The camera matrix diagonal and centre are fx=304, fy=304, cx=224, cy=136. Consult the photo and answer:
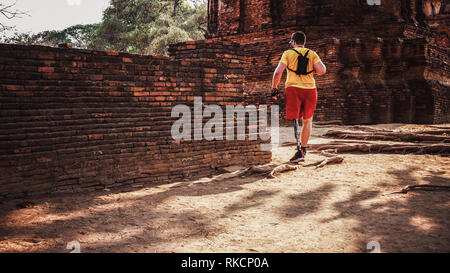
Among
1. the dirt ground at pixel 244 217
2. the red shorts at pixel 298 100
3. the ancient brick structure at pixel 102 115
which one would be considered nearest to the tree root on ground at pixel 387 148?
the red shorts at pixel 298 100

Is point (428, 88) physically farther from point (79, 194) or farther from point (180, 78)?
point (79, 194)

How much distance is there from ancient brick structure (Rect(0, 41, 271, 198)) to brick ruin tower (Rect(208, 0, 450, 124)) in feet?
22.2

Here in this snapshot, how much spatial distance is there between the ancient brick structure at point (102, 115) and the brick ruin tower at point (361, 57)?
266 inches

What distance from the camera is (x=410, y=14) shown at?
1208 centimetres

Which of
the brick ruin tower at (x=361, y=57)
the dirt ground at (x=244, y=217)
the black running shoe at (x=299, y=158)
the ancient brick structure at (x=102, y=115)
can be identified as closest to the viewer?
the dirt ground at (x=244, y=217)

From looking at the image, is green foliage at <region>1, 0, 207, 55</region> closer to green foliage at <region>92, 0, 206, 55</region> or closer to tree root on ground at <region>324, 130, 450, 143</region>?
green foliage at <region>92, 0, 206, 55</region>

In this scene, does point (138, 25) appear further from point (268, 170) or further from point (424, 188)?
point (424, 188)

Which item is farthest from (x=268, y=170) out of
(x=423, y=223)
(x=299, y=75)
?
(x=423, y=223)

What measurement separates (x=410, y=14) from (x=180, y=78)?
1199 cm

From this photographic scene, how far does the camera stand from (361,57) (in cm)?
1056

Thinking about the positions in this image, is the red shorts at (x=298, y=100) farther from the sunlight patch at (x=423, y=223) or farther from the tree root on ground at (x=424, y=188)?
the sunlight patch at (x=423, y=223)

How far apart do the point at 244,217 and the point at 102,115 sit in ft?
6.71

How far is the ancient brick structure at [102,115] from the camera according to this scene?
302 cm

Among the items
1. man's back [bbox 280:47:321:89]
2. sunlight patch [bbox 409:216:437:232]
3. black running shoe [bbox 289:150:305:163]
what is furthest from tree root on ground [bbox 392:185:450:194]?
man's back [bbox 280:47:321:89]
